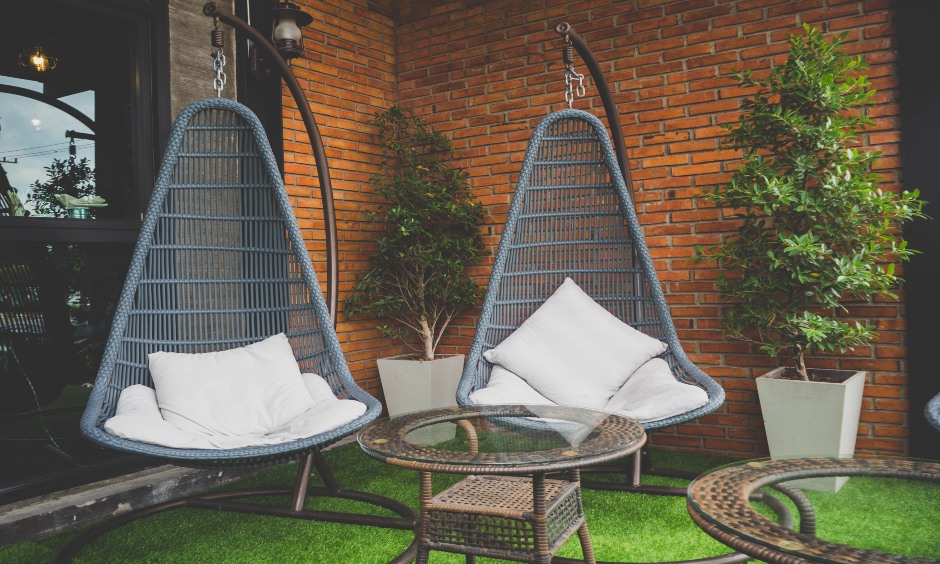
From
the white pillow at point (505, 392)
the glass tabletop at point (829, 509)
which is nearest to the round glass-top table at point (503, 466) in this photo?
the glass tabletop at point (829, 509)

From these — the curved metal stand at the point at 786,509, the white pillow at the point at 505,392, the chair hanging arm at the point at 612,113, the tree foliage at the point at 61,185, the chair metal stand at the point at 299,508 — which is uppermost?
the chair hanging arm at the point at 612,113

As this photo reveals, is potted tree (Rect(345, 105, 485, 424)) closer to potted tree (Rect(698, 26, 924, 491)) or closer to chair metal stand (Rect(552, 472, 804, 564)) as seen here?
chair metal stand (Rect(552, 472, 804, 564))

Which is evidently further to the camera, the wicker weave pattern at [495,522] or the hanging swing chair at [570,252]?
the hanging swing chair at [570,252]

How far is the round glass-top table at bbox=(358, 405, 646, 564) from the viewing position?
5.08 ft

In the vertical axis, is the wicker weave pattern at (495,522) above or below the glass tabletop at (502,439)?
below

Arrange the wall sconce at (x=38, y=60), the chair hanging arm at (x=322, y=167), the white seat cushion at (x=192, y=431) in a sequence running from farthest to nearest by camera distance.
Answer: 1. the chair hanging arm at (x=322, y=167)
2. the wall sconce at (x=38, y=60)
3. the white seat cushion at (x=192, y=431)

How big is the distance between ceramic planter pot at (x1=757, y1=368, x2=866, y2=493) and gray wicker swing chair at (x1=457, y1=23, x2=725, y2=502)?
1.54 feet

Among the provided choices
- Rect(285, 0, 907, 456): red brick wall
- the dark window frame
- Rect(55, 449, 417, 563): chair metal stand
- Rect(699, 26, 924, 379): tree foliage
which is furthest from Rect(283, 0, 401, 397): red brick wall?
Rect(699, 26, 924, 379): tree foliage

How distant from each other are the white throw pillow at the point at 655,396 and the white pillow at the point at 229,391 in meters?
1.11

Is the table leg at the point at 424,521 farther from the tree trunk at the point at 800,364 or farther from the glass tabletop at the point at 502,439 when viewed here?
the tree trunk at the point at 800,364

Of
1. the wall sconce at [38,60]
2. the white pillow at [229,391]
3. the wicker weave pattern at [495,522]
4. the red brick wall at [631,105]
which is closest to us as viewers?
the wicker weave pattern at [495,522]

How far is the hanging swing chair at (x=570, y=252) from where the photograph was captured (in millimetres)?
2795

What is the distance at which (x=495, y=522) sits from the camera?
Result: 1672 millimetres

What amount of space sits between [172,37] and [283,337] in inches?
61.1
